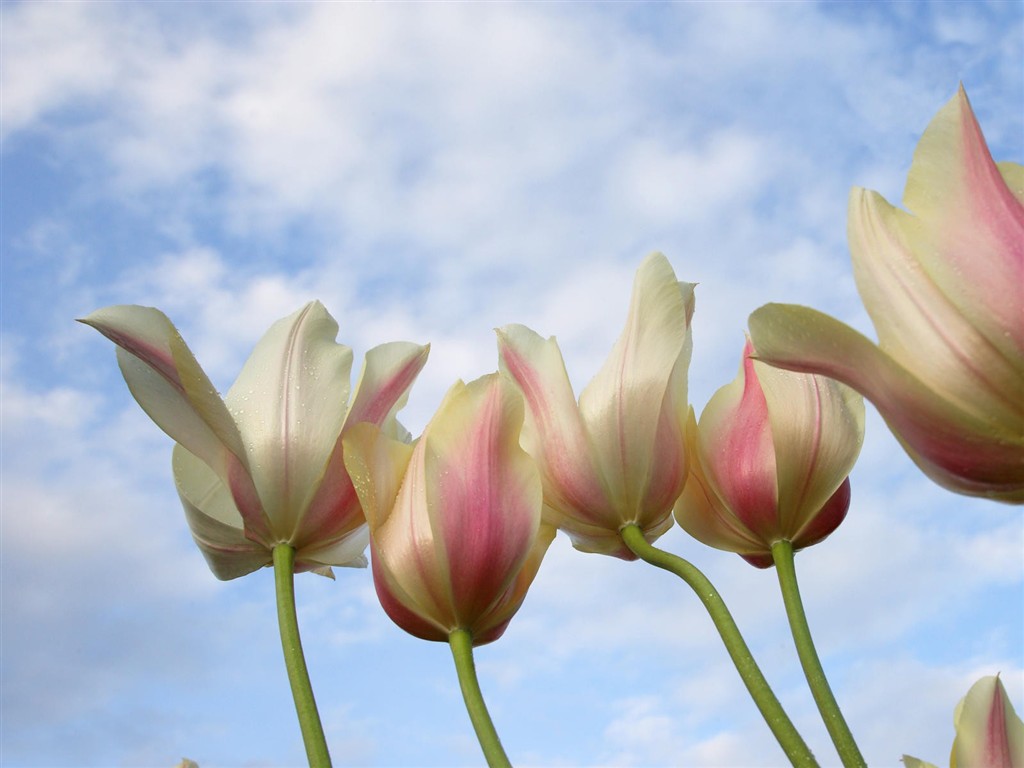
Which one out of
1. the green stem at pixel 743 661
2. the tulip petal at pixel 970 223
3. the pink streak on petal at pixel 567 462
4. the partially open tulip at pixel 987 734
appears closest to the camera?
the tulip petal at pixel 970 223

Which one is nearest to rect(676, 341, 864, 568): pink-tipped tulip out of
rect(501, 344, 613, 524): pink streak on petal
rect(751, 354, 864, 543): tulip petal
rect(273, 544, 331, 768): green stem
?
rect(751, 354, 864, 543): tulip petal

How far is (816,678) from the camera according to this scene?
77cm

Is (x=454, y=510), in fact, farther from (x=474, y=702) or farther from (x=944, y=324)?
(x=944, y=324)

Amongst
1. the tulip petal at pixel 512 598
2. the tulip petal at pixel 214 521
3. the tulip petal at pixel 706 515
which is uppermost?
the tulip petal at pixel 214 521

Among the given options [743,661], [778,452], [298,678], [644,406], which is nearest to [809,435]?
[778,452]

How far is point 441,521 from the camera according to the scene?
826mm

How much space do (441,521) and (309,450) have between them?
157mm

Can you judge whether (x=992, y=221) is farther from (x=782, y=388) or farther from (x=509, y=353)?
(x=509, y=353)

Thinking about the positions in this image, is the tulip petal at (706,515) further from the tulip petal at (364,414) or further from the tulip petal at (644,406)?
the tulip petal at (364,414)

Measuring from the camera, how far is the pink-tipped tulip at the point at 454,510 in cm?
83

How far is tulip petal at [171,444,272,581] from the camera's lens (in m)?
1.00

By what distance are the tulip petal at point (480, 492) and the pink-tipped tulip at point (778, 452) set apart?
18 cm

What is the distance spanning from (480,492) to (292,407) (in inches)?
8.2

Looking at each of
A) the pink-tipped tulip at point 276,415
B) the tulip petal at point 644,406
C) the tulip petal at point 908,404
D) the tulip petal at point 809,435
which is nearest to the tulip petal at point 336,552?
the pink-tipped tulip at point 276,415
